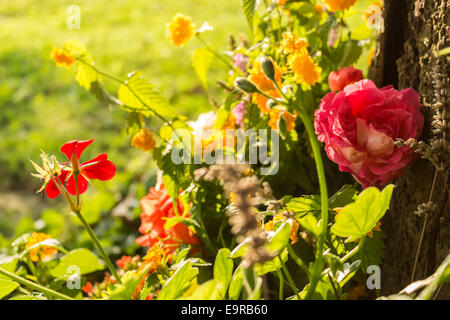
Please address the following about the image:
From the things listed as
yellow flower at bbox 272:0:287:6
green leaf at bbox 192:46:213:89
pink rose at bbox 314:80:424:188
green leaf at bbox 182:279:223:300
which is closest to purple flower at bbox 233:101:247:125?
green leaf at bbox 192:46:213:89

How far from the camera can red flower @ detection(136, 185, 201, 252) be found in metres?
1.02

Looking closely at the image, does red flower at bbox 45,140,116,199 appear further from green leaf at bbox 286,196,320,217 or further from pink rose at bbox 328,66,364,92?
pink rose at bbox 328,66,364,92

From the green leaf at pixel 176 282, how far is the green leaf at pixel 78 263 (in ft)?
1.87

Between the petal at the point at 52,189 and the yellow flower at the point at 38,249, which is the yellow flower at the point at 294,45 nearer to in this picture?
the petal at the point at 52,189

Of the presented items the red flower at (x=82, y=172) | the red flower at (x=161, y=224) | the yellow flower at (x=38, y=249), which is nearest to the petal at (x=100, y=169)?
the red flower at (x=82, y=172)

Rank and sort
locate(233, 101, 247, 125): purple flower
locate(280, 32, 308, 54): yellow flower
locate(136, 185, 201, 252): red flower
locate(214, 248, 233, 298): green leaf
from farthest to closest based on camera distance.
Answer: locate(233, 101, 247, 125): purple flower
locate(136, 185, 201, 252): red flower
locate(280, 32, 308, 54): yellow flower
locate(214, 248, 233, 298): green leaf

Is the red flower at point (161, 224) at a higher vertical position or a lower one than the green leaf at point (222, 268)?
lower

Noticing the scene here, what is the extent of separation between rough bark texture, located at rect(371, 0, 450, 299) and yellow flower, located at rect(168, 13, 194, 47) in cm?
39

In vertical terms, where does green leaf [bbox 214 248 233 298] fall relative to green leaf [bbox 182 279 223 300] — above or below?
below

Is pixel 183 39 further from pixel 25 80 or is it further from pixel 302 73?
pixel 25 80

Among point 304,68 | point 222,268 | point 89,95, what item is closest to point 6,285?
point 222,268

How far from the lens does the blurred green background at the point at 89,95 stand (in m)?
1.94
